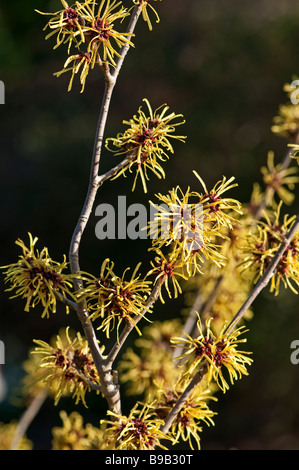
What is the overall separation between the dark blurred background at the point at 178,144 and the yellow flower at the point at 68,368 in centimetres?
197

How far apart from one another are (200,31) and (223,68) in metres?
0.51

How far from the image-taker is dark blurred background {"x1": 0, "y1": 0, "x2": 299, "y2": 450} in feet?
8.75

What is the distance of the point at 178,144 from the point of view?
3086 mm

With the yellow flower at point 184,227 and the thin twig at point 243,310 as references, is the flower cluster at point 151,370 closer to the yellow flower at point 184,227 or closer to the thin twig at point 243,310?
the thin twig at point 243,310

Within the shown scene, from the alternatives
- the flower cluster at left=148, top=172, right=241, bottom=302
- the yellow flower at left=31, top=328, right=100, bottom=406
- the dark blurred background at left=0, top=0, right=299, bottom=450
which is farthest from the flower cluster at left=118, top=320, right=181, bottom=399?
the dark blurred background at left=0, top=0, right=299, bottom=450

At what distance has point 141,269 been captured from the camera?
2916 millimetres

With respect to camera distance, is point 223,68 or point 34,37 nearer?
point 223,68

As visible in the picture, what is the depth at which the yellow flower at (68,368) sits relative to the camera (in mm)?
734

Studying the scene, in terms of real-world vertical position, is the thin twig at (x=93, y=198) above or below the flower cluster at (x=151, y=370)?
above

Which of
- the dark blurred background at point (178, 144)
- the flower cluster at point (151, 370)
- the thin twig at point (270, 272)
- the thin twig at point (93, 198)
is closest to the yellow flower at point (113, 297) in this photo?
the thin twig at point (93, 198)

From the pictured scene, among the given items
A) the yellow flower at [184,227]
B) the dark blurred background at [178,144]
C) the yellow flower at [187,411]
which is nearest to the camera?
the yellow flower at [184,227]

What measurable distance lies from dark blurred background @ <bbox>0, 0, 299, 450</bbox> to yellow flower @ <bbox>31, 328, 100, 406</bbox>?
6.47ft

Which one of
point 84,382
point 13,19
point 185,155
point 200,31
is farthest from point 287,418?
point 13,19

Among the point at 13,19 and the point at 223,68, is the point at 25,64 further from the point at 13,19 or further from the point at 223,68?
the point at 223,68
